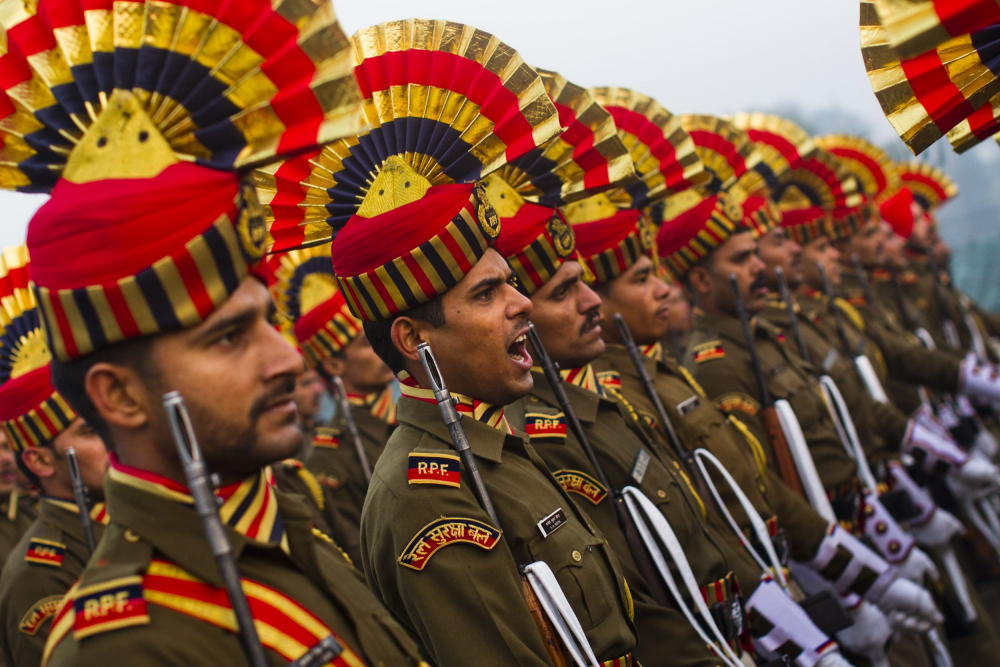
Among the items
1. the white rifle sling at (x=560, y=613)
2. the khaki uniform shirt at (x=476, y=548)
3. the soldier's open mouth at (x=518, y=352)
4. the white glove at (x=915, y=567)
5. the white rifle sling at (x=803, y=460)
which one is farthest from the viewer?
the white glove at (x=915, y=567)

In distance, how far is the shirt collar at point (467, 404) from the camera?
308 centimetres

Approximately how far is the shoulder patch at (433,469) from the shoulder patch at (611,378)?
1812 millimetres

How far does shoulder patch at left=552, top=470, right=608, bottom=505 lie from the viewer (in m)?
3.58

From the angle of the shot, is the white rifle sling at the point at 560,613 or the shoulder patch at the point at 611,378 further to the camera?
the shoulder patch at the point at 611,378

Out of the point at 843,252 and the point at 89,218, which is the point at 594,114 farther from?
the point at 843,252

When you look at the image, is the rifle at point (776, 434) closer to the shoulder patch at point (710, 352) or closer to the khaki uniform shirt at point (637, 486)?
the shoulder patch at point (710, 352)

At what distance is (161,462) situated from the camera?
6.43 feet

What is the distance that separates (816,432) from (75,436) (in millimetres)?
4570

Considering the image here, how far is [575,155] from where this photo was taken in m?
4.05

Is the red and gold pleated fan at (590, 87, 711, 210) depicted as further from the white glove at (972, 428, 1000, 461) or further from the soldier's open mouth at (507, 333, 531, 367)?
the white glove at (972, 428, 1000, 461)

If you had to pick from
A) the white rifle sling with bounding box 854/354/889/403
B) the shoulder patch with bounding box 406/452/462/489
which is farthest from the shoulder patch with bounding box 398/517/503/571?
the white rifle sling with bounding box 854/354/889/403

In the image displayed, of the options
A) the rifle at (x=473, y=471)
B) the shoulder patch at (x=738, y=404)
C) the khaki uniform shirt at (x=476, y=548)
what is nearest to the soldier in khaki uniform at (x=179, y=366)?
the khaki uniform shirt at (x=476, y=548)

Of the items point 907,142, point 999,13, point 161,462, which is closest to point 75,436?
point 161,462

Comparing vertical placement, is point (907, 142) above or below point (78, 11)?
below
